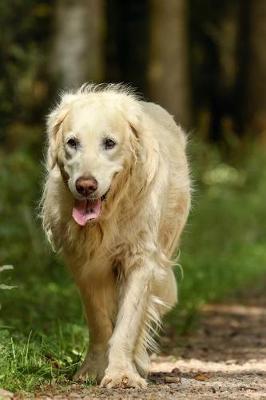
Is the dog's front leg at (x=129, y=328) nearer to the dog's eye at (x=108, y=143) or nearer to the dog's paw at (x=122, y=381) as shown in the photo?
the dog's paw at (x=122, y=381)

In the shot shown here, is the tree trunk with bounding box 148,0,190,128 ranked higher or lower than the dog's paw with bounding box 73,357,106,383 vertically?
lower

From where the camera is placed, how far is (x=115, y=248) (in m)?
7.20

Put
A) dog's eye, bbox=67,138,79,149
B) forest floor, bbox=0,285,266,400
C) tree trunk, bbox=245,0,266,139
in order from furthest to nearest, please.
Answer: tree trunk, bbox=245,0,266,139 < dog's eye, bbox=67,138,79,149 < forest floor, bbox=0,285,266,400

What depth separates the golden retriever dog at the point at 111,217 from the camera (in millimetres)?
6898

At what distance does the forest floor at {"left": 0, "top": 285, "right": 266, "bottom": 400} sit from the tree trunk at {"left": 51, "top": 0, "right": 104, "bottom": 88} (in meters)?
4.60

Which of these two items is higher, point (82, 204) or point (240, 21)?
point (82, 204)

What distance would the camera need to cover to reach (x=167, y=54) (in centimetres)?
2105

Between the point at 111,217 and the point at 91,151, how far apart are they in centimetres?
49

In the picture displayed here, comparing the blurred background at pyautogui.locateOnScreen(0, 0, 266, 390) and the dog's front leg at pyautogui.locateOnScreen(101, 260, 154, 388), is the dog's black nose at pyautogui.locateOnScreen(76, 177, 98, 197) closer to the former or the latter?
the dog's front leg at pyautogui.locateOnScreen(101, 260, 154, 388)

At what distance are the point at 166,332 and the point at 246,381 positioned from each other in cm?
277

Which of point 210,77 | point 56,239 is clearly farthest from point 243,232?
point 210,77

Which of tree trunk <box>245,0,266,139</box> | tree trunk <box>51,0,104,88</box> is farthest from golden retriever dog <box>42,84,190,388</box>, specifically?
tree trunk <box>245,0,266,139</box>

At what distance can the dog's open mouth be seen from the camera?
6.91 metres

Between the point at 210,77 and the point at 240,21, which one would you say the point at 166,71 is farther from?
the point at 210,77
